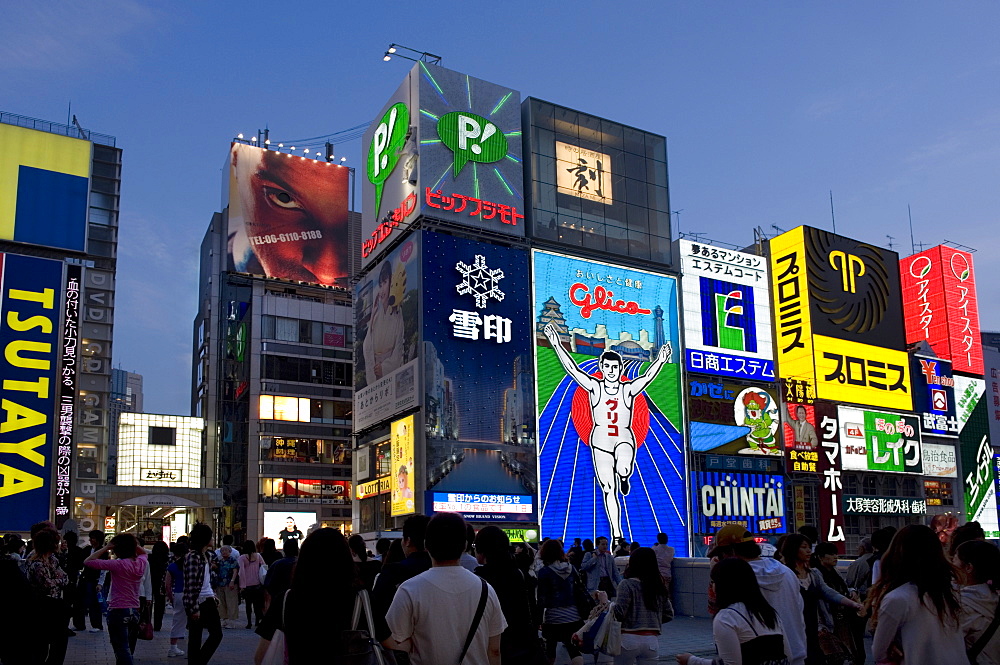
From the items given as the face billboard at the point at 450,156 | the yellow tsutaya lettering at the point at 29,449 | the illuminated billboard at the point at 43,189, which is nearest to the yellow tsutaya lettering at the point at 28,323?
the illuminated billboard at the point at 43,189

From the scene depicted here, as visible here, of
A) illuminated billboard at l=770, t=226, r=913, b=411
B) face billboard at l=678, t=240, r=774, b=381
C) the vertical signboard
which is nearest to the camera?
the vertical signboard

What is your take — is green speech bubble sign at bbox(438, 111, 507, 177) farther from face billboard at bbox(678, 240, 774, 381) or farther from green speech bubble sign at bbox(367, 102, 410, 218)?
face billboard at bbox(678, 240, 774, 381)

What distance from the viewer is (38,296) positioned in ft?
147

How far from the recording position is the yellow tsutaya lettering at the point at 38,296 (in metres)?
44.4

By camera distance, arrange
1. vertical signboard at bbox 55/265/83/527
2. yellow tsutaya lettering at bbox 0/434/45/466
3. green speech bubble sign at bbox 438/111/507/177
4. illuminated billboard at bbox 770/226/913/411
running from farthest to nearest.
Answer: illuminated billboard at bbox 770/226/913/411
green speech bubble sign at bbox 438/111/507/177
vertical signboard at bbox 55/265/83/527
yellow tsutaya lettering at bbox 0/434/45/466

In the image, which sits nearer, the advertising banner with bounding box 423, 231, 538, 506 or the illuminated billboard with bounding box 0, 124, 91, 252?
Result: the advertising banner with bounding box 423, 231, 538, 506

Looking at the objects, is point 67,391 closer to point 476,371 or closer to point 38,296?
point 38,296

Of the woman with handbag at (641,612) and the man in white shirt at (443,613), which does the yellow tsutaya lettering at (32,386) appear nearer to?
the woman with handbag at (641,612)

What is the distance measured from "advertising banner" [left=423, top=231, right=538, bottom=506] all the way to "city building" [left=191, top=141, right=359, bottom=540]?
22267 mm

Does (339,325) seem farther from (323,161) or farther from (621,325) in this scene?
(621,325)

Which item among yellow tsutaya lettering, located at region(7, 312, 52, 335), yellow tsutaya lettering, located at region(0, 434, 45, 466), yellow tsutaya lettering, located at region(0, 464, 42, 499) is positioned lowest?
yellow tsutaya lettering, located at region(0, 464, 42, 499)

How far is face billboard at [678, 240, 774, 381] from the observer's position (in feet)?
160

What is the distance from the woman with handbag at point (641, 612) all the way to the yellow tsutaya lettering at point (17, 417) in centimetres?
3997

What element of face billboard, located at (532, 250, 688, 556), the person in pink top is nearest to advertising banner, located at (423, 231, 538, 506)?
face billboard, located at (532, 250, 688, 556)
